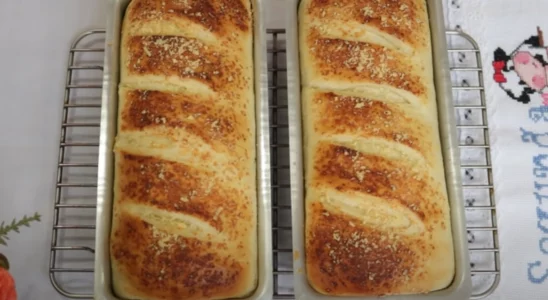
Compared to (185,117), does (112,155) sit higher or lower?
lower

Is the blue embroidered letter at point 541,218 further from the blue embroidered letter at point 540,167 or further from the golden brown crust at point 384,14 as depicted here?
the golden brown crust at point 384,14

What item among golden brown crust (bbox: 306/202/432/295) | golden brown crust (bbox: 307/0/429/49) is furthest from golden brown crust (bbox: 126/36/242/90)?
golden brown crust (bbox: 306/202/432/295)

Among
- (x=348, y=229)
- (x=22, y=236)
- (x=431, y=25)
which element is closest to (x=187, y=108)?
(x=348, y=229)

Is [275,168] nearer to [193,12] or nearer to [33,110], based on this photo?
[193,12]

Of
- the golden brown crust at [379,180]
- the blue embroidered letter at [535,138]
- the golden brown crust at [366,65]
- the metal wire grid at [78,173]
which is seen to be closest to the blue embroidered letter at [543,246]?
the blue embroidered letter at [535,138]

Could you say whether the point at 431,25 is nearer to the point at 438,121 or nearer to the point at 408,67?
the point at 408,67

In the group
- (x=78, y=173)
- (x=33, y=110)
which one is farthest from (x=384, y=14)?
(x=33, y=110)
